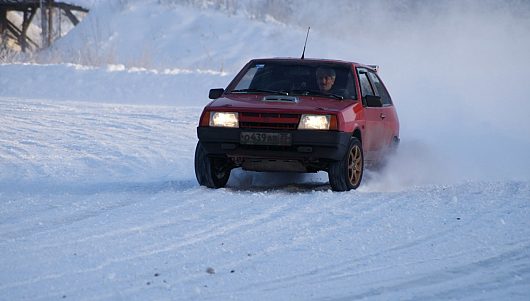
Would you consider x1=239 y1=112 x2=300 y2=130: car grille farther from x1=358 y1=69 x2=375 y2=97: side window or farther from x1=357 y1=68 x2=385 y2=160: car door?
x1=358 y1=69 x2=375 y2=97: side window

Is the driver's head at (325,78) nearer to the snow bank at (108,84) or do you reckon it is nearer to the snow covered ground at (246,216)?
the snow covered ground at (246,216)

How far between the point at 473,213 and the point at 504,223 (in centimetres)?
53

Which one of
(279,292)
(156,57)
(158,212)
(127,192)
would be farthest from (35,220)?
(156,57)

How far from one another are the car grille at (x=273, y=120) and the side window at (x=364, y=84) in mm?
1544

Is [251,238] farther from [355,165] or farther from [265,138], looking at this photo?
[355,165]

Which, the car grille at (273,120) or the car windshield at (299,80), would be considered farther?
the car windshield at (299,80)

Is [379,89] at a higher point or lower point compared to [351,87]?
lower

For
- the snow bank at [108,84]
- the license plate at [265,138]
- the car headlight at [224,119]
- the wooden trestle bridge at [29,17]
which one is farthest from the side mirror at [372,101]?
the wooden trestle bridge at [29,17]

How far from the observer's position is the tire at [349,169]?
9227 mm

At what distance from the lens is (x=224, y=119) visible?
928cm

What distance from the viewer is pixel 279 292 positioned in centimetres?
529

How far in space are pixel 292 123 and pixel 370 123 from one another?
1.47 m

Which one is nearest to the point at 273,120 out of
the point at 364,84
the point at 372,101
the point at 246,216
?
the point at 372,101

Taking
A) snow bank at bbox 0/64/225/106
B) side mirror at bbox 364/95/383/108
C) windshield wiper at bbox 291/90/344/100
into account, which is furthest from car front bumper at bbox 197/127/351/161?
snow bank at bbox 0/64/225/106
